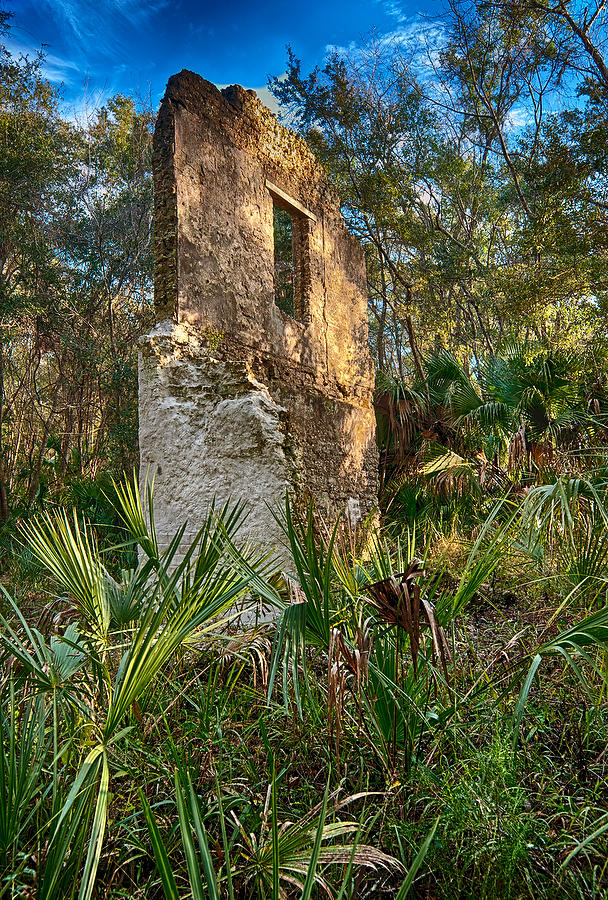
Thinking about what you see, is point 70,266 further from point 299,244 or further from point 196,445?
point 196,445

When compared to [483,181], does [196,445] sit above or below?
below

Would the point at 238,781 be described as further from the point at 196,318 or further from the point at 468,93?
the point at 468,93

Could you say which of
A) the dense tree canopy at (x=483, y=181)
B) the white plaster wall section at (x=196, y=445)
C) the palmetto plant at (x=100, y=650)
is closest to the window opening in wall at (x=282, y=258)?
the dense tree canopy at (x=483, y=181)

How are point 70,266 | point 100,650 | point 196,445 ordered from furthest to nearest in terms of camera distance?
point 70,266 < point 196,445 < point 100,650

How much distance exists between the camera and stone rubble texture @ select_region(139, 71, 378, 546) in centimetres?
448

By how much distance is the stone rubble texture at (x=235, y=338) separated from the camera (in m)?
4.48

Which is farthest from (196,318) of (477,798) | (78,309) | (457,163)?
(457,163)

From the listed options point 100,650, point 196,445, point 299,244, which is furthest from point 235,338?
point 100,650

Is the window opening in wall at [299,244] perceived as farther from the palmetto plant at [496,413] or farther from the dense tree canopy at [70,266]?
the dense tree canopy at [70,266]

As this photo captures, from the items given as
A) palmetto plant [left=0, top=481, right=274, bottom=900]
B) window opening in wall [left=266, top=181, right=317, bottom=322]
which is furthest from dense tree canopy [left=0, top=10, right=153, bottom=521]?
palmetto plant [left=0, top=481, right=274, bottom=900]

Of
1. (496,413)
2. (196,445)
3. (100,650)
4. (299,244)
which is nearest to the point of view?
(100,650)

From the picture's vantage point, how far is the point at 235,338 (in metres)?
5.00

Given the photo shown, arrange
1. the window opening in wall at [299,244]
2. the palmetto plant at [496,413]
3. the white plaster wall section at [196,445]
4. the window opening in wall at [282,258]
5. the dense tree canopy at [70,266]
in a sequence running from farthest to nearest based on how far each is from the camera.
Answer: the window opening in wall at [282,258] < the dense tree canopy at [70,266] < the palmetto plant at [496,413] < the window opening in wall at [299,244] < the white plaster wall section at [196,445]

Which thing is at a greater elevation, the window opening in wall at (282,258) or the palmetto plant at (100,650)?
the window opening in wall at (282,258)
